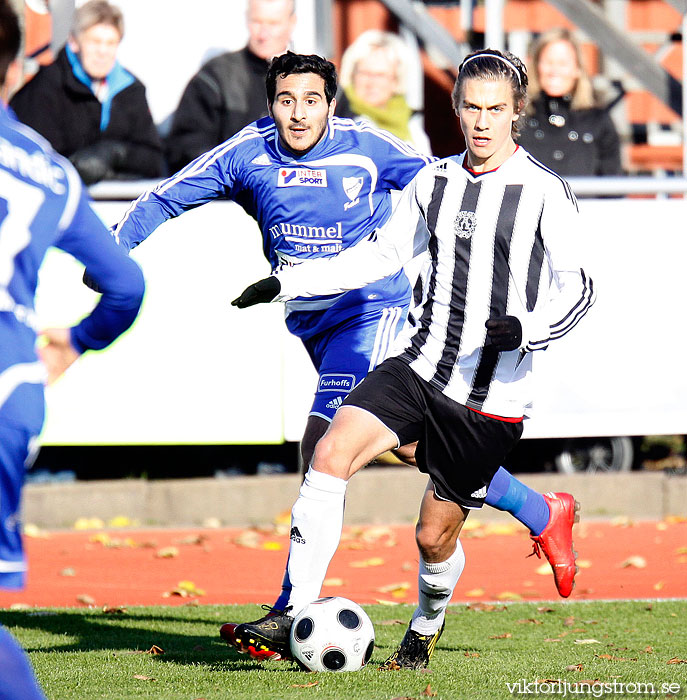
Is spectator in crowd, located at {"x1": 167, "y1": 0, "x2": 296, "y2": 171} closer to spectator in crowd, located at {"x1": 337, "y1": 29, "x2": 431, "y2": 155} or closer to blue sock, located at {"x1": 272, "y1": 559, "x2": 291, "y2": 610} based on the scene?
spectator in crowd, located at {"x1": 337, "y1": 29, "x2": 431, "y2": 155}

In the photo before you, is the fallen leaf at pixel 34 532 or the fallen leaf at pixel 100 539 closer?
the fallen leaf at pixel 100 539

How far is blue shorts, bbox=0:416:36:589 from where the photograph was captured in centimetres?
283

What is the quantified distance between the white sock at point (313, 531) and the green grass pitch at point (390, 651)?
34 cm

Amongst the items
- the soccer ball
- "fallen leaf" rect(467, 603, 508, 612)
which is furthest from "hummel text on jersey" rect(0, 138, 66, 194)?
"fallen leaf" rect(467, 603, 508, 612)

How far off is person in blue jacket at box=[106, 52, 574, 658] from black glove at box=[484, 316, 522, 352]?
1146 millimetres

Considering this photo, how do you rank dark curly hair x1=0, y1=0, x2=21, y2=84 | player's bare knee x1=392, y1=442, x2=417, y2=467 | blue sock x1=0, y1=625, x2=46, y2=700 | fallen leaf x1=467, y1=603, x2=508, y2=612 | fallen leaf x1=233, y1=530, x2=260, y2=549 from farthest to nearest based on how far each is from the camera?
fallen leaf x1=233, y1=530, x2=260, y2=549, fallen leaf x1=467, y1=603, x2=508, y2=612, player's bare knee x1=392, y1=442, x2=417, y2=467, dark curly hair x1=0, y1=0, x2=21, y2=84, blue sock x1=0, y1=625, x2=46, y2=700

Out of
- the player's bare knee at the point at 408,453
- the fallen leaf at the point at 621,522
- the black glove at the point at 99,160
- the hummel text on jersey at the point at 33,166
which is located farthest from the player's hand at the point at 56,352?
the fallen leaf at the point at 621,522

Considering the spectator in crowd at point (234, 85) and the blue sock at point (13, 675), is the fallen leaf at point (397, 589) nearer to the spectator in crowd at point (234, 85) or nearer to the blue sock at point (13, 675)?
the spectator in crowd at point (234, 85)

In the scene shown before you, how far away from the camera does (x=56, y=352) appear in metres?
3.04

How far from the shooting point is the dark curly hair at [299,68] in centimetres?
557

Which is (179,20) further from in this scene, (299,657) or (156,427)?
(299,657)

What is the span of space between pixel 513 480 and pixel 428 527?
64cm

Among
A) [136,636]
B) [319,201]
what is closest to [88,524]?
[136,636]

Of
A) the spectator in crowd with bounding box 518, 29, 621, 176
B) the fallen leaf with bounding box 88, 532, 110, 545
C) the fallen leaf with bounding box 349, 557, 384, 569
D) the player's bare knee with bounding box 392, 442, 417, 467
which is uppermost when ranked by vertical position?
the spectator in crowd with bounding box 518, 29, 621, 176
